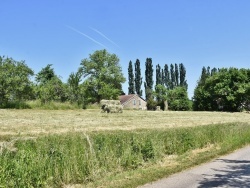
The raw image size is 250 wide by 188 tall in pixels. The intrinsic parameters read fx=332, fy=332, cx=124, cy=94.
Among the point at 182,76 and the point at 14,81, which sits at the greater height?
the point at 182,76

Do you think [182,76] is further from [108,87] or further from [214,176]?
[214,176]

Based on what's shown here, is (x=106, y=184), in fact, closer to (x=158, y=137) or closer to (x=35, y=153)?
(x=35, y=153)

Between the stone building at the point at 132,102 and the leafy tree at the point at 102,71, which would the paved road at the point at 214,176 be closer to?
the leafy tree at the point at 102,71

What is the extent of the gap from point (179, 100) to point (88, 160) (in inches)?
2513

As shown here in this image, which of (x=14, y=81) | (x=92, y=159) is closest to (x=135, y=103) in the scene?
(x=14, y=81)

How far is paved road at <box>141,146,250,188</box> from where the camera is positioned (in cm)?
782

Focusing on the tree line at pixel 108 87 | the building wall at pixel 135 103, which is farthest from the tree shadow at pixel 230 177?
the building wall at pixel 135 103

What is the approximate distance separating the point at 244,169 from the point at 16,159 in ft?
21.0

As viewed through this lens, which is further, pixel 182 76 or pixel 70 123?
pixel 182 76

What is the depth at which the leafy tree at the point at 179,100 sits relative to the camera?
69.5m

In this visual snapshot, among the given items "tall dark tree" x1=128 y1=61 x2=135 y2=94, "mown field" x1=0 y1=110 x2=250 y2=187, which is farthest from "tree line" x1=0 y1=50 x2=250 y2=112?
"mown field" x1=0 y1=110 x2=250 y2=187

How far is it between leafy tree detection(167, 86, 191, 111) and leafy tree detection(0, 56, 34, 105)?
36.9 m

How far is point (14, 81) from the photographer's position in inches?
1494

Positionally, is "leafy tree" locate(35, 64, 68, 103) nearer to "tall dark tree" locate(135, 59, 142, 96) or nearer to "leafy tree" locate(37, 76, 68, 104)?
"leafy tree" locate(37, 76, 68, 104)
